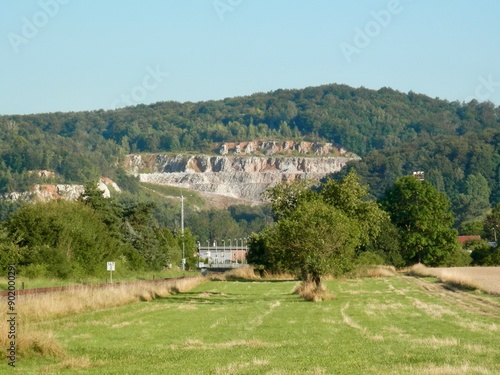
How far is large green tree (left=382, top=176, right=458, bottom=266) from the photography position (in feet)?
305

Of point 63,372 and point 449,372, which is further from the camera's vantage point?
point 63,372

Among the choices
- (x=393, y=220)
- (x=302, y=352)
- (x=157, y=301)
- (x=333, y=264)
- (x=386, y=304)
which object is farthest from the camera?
(x=393, y=220)

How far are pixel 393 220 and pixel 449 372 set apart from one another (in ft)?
268

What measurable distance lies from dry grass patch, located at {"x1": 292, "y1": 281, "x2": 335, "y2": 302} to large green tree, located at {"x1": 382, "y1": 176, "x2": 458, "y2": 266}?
4905 cm

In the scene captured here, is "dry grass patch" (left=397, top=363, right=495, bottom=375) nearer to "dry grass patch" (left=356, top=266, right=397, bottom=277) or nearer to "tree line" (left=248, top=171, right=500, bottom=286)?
"tree line" (left=248, top=171, right=500, bottom=286)

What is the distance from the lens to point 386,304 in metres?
37.1

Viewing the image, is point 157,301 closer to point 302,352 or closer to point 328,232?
point 328,232

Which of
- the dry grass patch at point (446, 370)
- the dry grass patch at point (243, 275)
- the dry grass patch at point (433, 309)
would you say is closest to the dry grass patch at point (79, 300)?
the dry grass patch at point (433, 309)

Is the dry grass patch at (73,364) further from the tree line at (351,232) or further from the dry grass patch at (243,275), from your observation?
the dry grass patch at (243,275)

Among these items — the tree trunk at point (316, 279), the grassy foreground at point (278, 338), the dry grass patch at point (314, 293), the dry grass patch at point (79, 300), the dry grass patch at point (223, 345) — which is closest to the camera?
the grassy foreground at point (278, 338)

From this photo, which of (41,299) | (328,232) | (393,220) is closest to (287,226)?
(328,232)

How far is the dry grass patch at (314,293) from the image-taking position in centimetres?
4103

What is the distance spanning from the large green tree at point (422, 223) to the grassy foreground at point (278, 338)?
177 ft

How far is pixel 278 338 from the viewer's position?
907 inches
